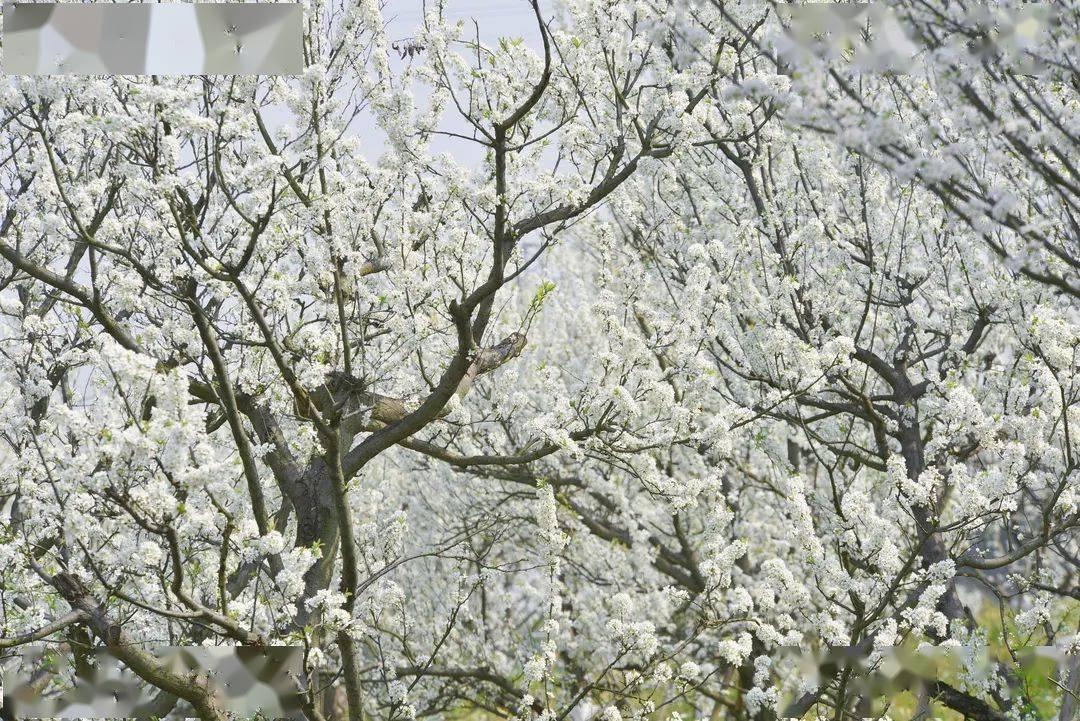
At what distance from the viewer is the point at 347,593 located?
150 inches

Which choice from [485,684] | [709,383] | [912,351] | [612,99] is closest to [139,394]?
[709,383]

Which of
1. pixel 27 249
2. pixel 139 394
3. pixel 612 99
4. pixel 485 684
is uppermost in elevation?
pixel 612 99

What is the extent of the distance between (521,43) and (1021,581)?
3.29m

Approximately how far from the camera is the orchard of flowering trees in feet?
9.86

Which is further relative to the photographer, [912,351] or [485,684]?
[485,684]

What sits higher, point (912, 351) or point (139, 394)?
point (912, 351)

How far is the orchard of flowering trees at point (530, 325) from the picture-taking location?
3004mm

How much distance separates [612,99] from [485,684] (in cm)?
481

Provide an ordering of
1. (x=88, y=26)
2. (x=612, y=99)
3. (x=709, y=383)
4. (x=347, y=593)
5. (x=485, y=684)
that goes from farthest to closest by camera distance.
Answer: (x=485, y=684) < (x=612, y=99) < (x=709, y=383) < (x=347, y=593) < (x=88, y=26)

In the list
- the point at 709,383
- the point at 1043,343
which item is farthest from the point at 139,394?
the point at 1043,343

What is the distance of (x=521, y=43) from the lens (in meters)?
4.65

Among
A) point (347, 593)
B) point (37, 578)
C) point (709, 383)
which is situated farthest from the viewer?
point (709, 383)

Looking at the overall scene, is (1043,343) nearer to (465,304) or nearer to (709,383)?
(709,383)

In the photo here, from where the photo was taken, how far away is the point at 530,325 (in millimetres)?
4715
